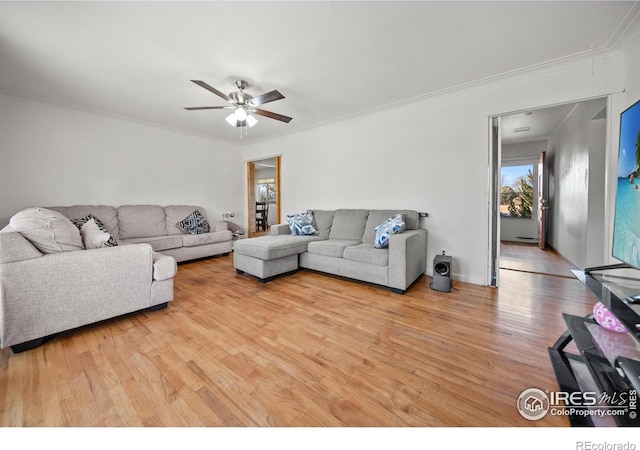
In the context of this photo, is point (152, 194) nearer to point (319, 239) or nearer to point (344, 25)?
point (319, 239)

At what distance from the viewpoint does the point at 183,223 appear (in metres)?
4.50

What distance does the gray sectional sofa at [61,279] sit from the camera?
5.39 ft

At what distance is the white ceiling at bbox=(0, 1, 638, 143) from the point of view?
178 centimetres

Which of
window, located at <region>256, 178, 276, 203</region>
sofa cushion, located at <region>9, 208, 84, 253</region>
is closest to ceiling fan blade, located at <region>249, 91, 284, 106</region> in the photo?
sofa cushion, located at <region>9, 208, 84, 253</region>

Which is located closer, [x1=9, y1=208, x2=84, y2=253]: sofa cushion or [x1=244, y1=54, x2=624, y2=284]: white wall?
[x1=9, y1=208, x2=84, y2=253]: sofa cushion

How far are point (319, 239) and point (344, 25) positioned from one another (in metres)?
2.54

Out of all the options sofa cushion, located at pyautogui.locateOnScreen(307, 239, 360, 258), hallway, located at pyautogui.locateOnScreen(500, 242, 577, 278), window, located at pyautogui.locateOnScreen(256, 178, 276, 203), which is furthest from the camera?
window, located at pyautogui.locateOnScreen(256, 178, 276, 203)

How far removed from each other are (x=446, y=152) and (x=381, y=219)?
1.20 metres

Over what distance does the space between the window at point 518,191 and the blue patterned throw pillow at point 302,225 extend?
5271 mm

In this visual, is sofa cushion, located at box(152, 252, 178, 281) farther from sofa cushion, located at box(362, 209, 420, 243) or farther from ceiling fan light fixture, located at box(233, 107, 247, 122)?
sofa cushion, located at box(362, 209, 420, 243)
